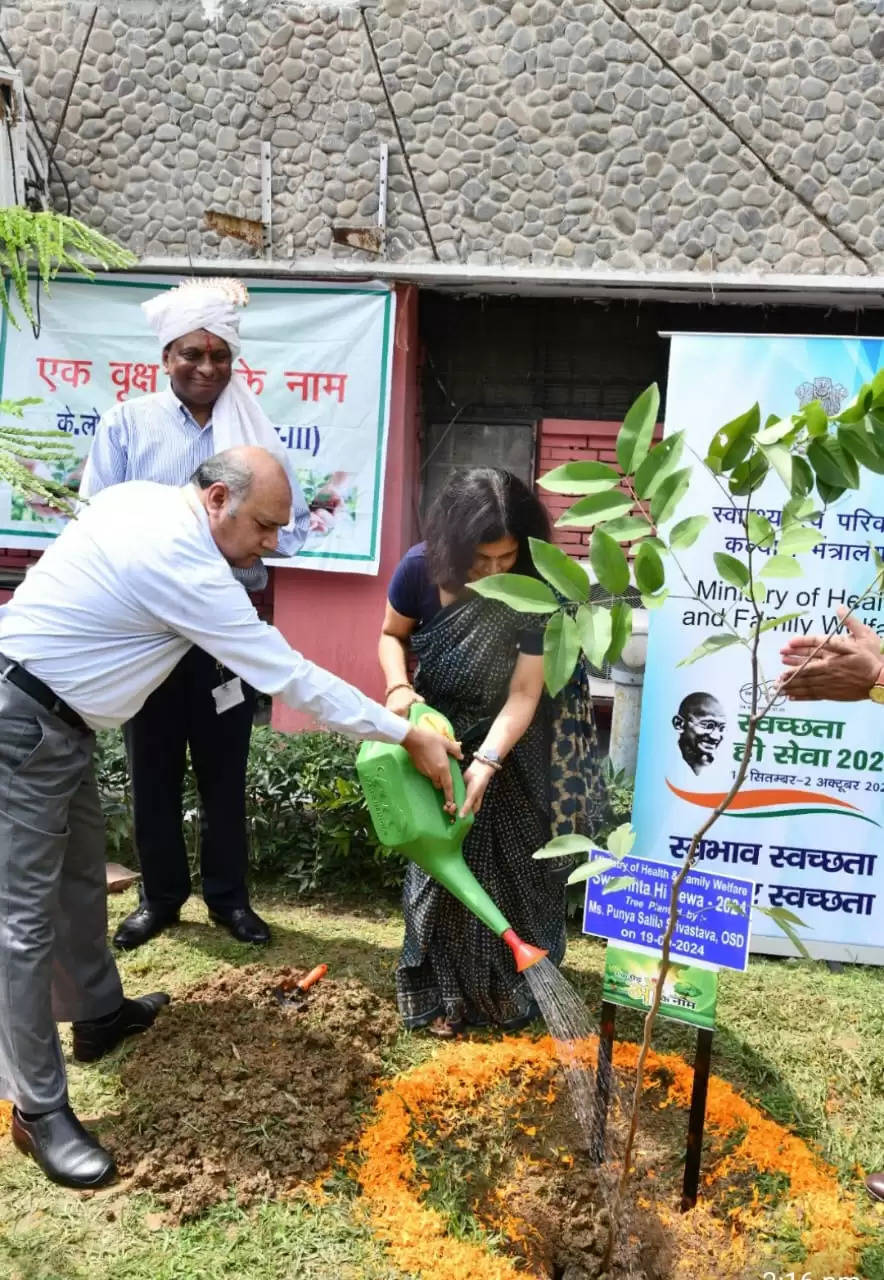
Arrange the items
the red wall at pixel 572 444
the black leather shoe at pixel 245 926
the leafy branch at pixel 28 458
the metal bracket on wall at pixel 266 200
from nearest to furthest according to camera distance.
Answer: the leafy branch at pixel 28 458 < the black leather shoe at pixel 245 926 < the metal bracket on wall at pixel 266 200 < the red wall at pixel 572 444

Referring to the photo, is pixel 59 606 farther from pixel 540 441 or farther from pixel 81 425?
pixel 540 441

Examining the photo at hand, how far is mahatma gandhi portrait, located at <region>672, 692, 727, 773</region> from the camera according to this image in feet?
11.7

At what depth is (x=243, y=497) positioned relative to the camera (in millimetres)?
2326

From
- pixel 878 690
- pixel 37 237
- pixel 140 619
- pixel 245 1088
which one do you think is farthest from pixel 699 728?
pixel 37 237

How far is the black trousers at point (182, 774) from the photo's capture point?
3.30 meters

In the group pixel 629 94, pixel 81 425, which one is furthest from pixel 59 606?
pixel 629 94

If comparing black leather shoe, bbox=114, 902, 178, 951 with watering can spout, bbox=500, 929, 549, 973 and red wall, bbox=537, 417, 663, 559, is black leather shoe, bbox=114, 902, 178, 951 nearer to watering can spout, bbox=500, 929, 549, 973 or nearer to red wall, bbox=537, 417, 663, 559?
watering can spout, bbox=500, 929, 549, 973

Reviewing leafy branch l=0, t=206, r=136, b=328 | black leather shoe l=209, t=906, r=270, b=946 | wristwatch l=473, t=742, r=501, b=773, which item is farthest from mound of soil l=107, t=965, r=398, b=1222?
leafy branch l=0, t=206, r=136, b=328

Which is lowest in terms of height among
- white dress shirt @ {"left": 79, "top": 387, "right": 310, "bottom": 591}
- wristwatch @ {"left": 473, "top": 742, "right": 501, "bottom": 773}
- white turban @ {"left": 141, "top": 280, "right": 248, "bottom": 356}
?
wristwatch @ {"left": 473, "top": 742, "right": 501, "bottom": 773}

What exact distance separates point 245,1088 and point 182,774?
1.17 meters

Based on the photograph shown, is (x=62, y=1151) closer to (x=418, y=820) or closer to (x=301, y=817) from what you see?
(x=418, y=820)

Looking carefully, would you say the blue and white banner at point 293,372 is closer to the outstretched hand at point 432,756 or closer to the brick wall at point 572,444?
the brick wall at point 572,444

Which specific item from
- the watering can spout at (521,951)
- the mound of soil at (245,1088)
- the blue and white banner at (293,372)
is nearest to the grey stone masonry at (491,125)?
the blue and white banner at (293,372)

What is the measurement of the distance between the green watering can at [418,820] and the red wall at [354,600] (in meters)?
3.22
